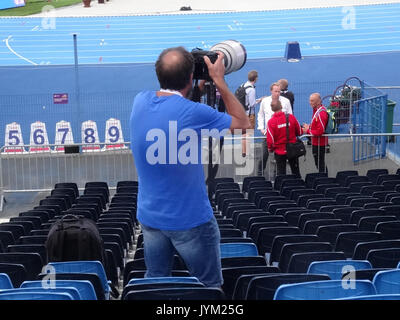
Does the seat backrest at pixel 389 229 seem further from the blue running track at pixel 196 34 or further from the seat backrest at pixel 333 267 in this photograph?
the blue running track at pixel 196 34

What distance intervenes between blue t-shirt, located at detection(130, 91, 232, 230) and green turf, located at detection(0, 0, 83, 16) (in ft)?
110

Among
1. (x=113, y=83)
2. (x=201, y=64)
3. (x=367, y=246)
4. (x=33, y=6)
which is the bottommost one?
(x=367, y=246)

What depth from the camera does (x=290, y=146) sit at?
40.1 feet

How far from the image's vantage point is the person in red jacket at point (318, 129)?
12.7 m

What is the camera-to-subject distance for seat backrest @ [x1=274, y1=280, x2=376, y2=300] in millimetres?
4320

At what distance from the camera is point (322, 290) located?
440 centimetres

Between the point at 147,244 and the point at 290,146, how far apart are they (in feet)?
24.6

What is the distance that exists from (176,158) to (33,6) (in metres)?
36.3

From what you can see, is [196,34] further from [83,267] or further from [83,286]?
[83,286]

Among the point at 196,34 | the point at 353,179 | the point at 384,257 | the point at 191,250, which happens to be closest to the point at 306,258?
the point at 384,257

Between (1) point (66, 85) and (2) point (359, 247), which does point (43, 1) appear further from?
(2) point (359, 247)

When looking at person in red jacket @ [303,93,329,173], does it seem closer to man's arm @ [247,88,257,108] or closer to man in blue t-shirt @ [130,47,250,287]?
man's arm @ [247,88,257,108]

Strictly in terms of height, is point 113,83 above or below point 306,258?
above
